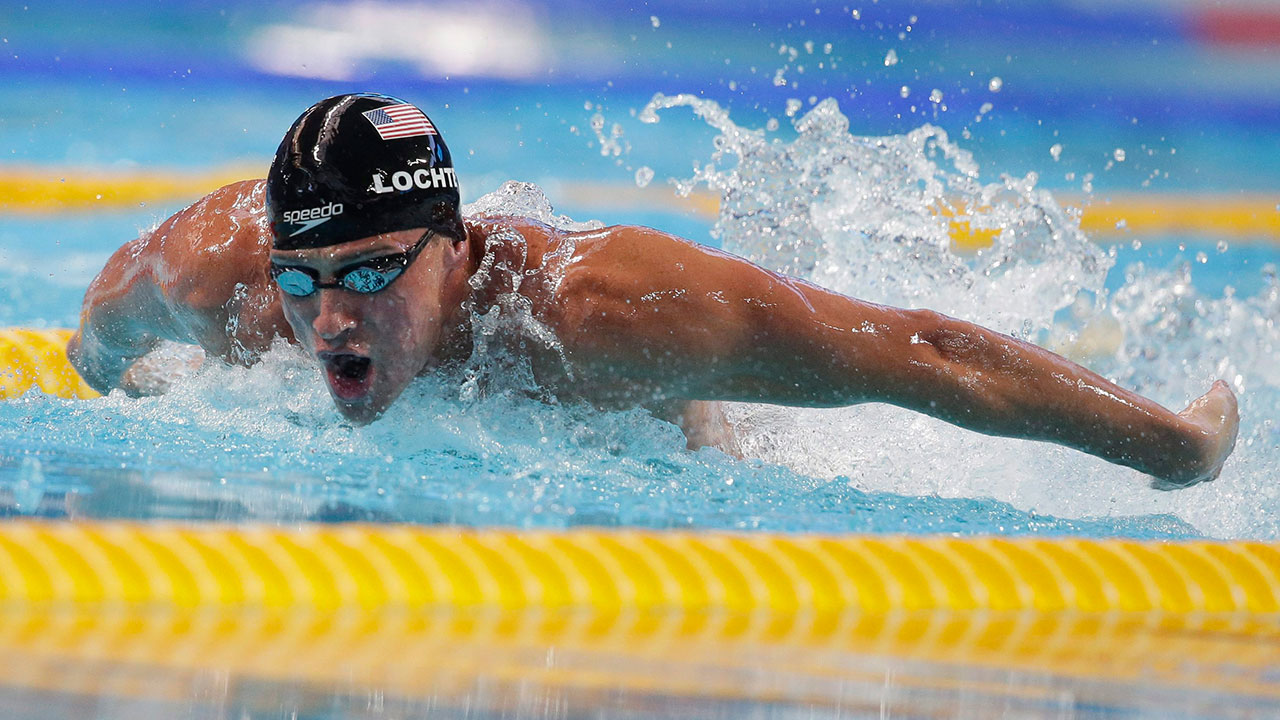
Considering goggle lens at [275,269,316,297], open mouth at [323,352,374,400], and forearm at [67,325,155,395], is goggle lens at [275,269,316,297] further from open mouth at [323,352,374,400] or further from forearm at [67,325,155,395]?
forearm at [67,325,155,395]

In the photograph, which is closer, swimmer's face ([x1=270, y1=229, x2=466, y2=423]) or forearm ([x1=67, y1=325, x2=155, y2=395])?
swimmer's face ([x1=270, y1=229, x2=466, y2=423])

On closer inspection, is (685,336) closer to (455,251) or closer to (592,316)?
(592,316)

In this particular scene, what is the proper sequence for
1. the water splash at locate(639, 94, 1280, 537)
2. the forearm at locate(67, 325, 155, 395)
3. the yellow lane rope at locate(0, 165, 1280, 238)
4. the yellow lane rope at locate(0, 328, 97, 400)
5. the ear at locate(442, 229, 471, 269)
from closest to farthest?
the ear at locate(442, 229, 471, 269) < the forearm at locate(67, 325, 155, 395) < the yellow lane rope at locate(0, 328, 97, 400) < the water splash at locate(639, 94, 1280, 537) < the yellow lane rope at locate(0, 165, 1280, 238)

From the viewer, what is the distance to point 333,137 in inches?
107

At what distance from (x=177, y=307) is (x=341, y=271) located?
2.32 ft

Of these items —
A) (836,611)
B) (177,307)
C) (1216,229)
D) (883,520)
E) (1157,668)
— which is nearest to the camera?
(1157,668)

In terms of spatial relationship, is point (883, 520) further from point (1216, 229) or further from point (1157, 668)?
point (1216, 229)

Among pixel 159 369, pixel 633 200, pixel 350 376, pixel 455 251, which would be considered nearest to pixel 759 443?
pixel 455 251

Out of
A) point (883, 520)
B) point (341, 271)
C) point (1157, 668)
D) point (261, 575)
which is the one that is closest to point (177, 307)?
point (341, 271)

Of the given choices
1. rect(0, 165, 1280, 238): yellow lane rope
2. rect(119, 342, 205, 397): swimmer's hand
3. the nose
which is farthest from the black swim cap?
rect(0, 165, 1280, 238): yellow lane rope

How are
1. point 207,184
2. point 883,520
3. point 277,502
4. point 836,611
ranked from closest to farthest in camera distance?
point 836,611, point 277,502, point 883,520, point 207,184

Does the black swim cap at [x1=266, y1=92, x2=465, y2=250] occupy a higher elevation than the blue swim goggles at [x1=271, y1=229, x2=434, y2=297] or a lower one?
higher

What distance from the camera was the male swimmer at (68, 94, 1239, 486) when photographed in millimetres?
2703

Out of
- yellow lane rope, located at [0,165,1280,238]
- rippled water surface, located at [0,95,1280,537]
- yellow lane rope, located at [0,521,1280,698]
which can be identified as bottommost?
yellow lane rope, located at [0,521,1280,698]
